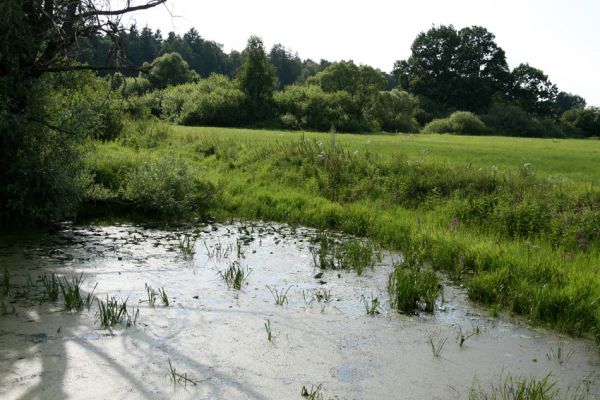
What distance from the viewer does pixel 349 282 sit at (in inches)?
361

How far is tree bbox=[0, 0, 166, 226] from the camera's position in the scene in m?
10.7

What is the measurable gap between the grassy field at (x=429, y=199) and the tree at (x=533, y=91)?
196ft

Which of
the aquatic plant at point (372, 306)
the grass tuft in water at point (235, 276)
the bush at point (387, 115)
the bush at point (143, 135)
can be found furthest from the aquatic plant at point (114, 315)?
the bush at point (387, 115)

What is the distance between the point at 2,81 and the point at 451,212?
9824 millimetres

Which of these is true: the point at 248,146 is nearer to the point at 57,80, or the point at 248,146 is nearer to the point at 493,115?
the point at 57,80

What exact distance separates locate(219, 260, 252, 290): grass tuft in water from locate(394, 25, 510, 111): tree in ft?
227

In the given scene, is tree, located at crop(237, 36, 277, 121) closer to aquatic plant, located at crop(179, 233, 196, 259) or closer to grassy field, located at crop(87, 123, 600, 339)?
grassy field, located at crop(87, 123, 600, 339)

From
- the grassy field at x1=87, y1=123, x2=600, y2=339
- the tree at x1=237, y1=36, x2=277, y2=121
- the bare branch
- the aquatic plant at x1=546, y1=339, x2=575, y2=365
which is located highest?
the tree at x1=237, y1=36, x2=277, y2=121

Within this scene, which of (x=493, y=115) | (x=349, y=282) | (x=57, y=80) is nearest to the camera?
(x=349, y=282)

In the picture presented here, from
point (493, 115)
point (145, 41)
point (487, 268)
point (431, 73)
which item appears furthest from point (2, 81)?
point (145, 41)

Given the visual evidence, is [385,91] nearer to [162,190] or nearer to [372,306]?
[162,190]

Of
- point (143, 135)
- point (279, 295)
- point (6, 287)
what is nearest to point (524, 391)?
point (279, 295)

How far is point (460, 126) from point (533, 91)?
35.1m

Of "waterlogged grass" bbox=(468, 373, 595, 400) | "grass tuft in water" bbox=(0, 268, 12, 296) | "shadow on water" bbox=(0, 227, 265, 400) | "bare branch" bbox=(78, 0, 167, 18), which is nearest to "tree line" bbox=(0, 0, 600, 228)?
"bare branch" bbox=(78, 0, 167, 18)
